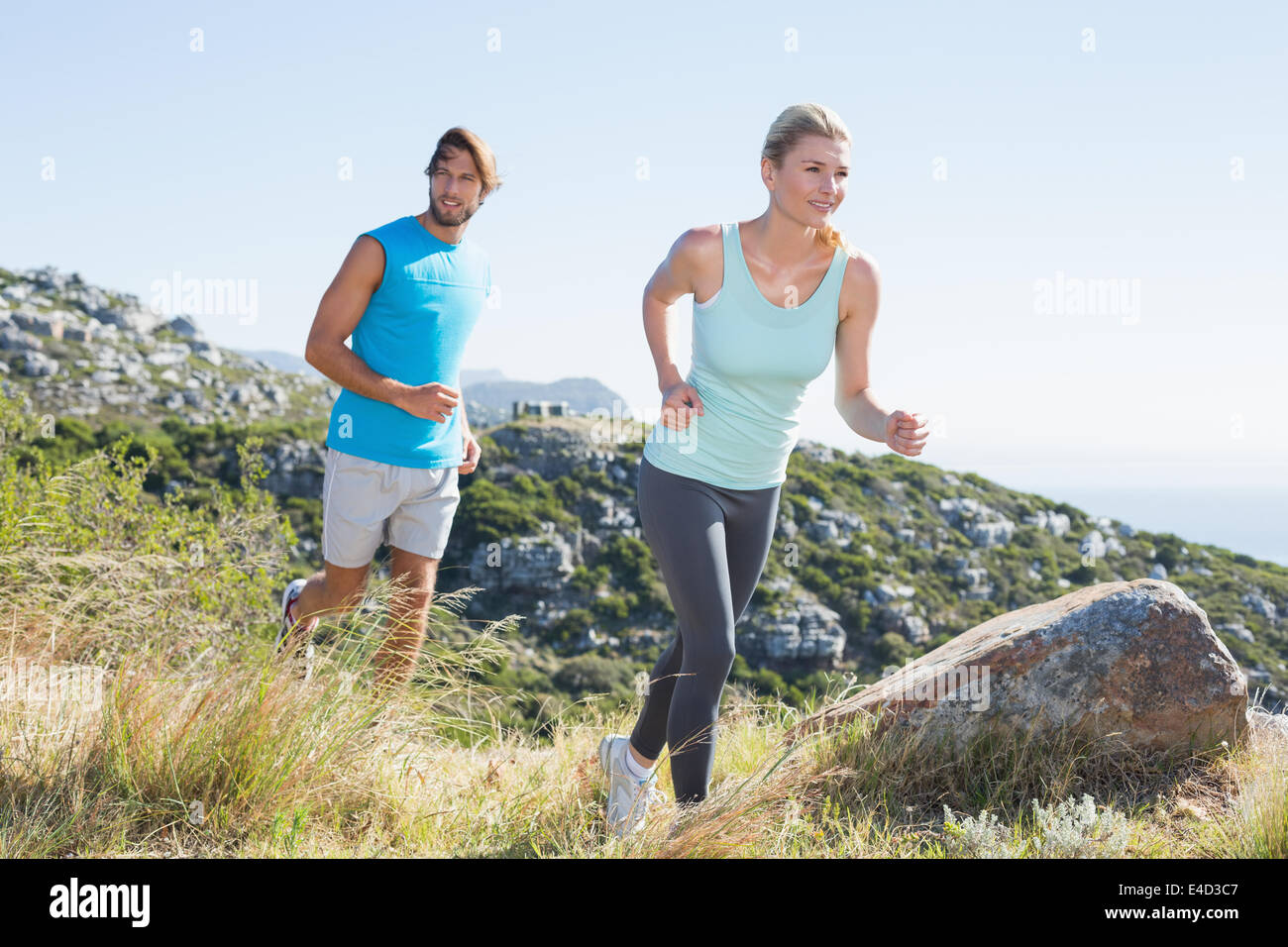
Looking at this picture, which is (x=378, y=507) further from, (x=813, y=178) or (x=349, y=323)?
(x=813, y=178)

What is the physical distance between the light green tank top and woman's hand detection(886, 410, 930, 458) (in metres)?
0.25

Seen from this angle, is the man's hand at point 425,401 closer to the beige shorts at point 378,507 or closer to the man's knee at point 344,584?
the beige shorts at point 378,507

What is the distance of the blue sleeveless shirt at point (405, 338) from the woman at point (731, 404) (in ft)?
2.51

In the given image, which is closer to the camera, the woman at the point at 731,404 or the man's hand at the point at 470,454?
the woman at the point at 731,404

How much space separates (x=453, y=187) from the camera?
2.93 meters

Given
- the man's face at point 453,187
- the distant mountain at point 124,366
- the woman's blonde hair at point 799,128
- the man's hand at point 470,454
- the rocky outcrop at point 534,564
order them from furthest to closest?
the distant mountain at point 124,366
the rocky outcrop at point 534,564
the man's hand at point 470,454
the man's face at point 453,187
the woman's blonde hair at point 799,128

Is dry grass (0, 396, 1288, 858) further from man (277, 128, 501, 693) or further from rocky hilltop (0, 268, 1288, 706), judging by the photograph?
rocky hilltop (0, 268, 1288, 706)

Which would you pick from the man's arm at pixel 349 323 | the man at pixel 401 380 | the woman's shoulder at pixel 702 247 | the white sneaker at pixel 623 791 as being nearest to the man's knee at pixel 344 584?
the man at pixel 401 380

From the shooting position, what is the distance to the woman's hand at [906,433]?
7.73ft

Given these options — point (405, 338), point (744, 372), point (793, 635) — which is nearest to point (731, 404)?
point (744, 372)

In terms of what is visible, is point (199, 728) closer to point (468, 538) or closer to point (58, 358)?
point (468, 538)

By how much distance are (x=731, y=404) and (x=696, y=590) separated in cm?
50

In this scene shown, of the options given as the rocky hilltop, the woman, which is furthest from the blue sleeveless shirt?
the rocky hilltop
